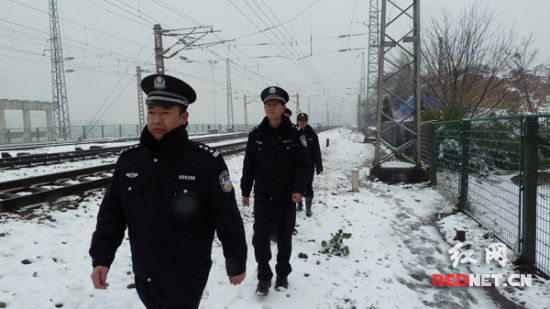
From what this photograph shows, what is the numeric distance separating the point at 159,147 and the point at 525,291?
13.8 ft

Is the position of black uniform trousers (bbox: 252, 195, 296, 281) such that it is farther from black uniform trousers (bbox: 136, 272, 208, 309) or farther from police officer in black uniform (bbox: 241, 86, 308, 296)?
black uniform trousers (bbox: 136, 272, 208, 309)

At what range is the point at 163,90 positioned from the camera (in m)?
2.13

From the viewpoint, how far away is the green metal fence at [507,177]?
418cm

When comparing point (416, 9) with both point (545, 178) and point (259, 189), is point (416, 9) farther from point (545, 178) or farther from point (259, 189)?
point (259, 189)

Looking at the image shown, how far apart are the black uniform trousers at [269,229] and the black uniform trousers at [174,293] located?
65.1 inches

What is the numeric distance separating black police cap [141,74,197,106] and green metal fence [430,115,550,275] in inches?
156

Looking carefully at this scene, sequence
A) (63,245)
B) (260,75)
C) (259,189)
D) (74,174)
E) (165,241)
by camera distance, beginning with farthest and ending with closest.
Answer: (260,75)
(74,174)
(63,245)
(259,189)
(165,241)

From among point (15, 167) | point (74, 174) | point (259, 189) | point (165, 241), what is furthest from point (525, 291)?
point (15, 167)

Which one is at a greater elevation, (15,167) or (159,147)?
(159,147)

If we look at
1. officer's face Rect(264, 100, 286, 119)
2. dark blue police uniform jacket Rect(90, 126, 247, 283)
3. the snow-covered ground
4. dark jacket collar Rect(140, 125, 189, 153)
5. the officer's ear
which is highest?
officer's face Rect(264, 100, 286, 119)

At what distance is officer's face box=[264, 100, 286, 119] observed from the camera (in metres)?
3.74

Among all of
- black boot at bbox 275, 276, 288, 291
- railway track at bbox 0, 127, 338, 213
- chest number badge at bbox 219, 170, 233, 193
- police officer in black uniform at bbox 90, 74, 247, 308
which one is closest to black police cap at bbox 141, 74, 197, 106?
police officer in black uniform at bbox 90, 74, 247, 308

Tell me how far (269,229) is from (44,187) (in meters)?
6.57

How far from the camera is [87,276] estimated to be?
3.93m
